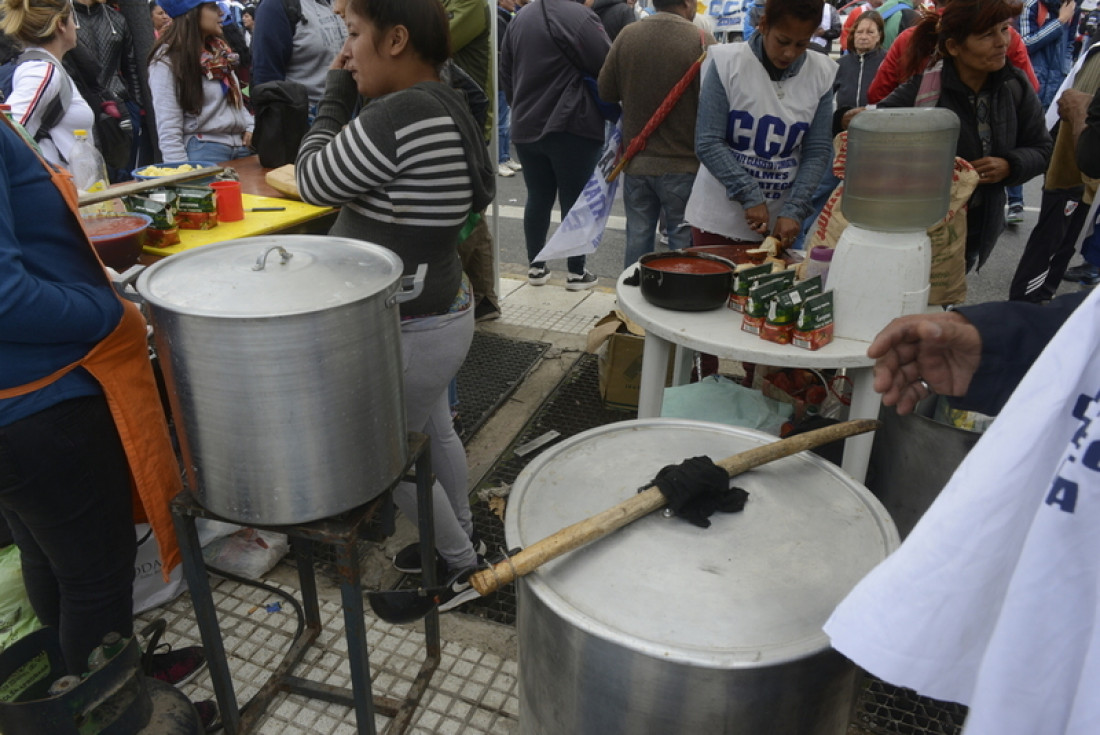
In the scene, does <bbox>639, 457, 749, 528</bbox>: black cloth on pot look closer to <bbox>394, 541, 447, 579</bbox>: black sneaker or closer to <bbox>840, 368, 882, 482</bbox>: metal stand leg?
<bbox>840, 368, 882, 482</bbox>: metal stand leg

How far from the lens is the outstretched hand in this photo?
1.35m

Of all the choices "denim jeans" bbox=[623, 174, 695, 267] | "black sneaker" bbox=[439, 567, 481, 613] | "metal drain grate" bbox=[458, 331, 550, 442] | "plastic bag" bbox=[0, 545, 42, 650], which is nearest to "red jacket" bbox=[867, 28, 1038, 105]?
"denim jeans" bbox=[623, 174, 695, 267]

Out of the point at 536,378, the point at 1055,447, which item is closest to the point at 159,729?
the point at 1055,447

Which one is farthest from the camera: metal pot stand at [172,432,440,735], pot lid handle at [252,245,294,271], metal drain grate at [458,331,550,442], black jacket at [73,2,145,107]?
black jacket at [73,2,145,107]

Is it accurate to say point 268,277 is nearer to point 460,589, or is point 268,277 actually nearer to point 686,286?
point 460,589

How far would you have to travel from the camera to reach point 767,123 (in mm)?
3232

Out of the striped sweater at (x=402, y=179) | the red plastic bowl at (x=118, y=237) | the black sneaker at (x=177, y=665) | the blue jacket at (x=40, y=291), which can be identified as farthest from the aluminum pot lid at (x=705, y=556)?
the red plastic bowl at (x=118, y=237)

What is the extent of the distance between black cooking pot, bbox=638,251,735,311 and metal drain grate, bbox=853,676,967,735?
1.28 metres

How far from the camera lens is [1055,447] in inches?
35.6

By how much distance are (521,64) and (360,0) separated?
309cm

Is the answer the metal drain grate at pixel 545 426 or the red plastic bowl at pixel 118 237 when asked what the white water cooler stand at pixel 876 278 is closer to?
the metal drain grate at pixel 545 426

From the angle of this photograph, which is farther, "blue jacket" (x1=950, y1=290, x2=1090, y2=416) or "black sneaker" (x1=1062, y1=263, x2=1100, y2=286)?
"black sneaker" (x1=1062, y1=263, x2=1100, y2=286)

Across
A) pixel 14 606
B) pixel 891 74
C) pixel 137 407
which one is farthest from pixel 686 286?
pixel 14 606

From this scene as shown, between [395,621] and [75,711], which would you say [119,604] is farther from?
[395,621]
